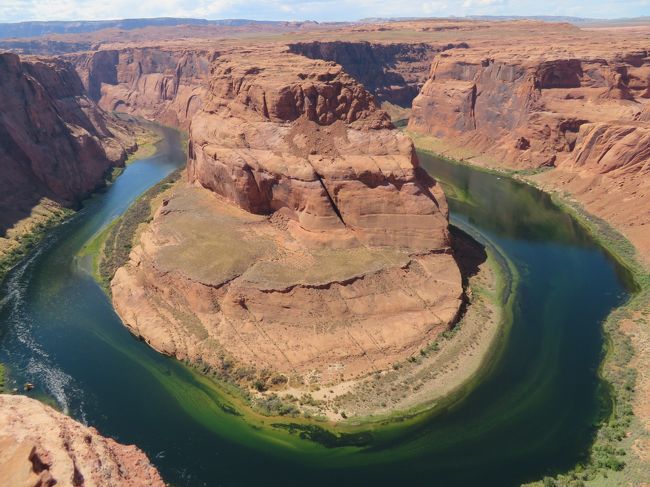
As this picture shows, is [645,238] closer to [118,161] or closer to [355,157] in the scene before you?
[355,157]

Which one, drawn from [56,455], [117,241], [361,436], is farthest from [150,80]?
[56,455]

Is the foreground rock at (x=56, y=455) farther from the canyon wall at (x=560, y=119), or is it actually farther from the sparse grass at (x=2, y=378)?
the canyon wall at (x=560, y=119)

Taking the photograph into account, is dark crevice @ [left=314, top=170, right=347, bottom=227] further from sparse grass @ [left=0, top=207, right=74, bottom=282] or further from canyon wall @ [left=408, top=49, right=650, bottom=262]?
sparse grass @ [left=0, top=207, right=74, bottom=282]

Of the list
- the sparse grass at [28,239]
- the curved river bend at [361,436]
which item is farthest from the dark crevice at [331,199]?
the sparse grass at [28,239]

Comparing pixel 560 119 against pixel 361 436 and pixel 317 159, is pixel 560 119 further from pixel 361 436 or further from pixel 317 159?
pixel 361 436

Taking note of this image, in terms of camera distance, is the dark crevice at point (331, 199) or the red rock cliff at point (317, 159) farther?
the dark crevice at point (331, 199)

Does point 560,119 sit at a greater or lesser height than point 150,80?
greater

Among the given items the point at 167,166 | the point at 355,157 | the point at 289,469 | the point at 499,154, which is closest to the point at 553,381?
the point at 289,469

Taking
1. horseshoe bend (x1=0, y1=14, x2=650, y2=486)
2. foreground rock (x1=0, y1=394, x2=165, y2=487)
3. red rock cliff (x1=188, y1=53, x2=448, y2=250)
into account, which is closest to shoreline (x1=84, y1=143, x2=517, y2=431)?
horseshoe bend (x1=0, y1=14, x2=650, y2=486)
